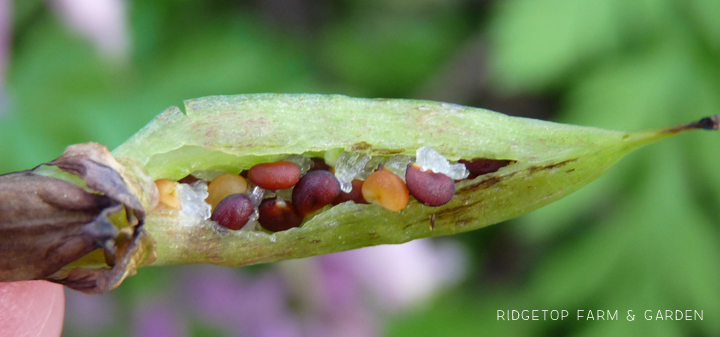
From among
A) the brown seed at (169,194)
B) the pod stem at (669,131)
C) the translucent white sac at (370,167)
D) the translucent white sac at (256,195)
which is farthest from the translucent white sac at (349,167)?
the pod stem at (669,131)

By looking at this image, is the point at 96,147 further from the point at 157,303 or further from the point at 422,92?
the point at 422,92

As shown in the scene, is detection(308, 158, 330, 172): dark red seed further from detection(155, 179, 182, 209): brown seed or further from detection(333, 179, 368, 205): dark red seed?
detection(155, 179, 182, 209): brown seed

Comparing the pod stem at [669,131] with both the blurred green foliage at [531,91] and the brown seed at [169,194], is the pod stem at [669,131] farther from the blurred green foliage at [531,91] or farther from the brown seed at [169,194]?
the blurred green foliage at [531,91]

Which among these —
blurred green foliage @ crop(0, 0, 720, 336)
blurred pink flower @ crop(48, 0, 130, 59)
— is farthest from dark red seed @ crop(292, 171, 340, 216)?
blurred green foliage @ crop(0, 0, 720, 336)

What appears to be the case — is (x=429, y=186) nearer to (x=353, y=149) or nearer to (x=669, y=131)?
(x=353, y=149)

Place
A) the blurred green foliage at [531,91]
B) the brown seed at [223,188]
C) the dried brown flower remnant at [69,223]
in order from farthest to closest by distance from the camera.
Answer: the blurred green foliage at [531,91], the brown seed at [223,188], the dried brown flower remnant at [69,223]

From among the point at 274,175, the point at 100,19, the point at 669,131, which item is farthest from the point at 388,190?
the point at 100,19
